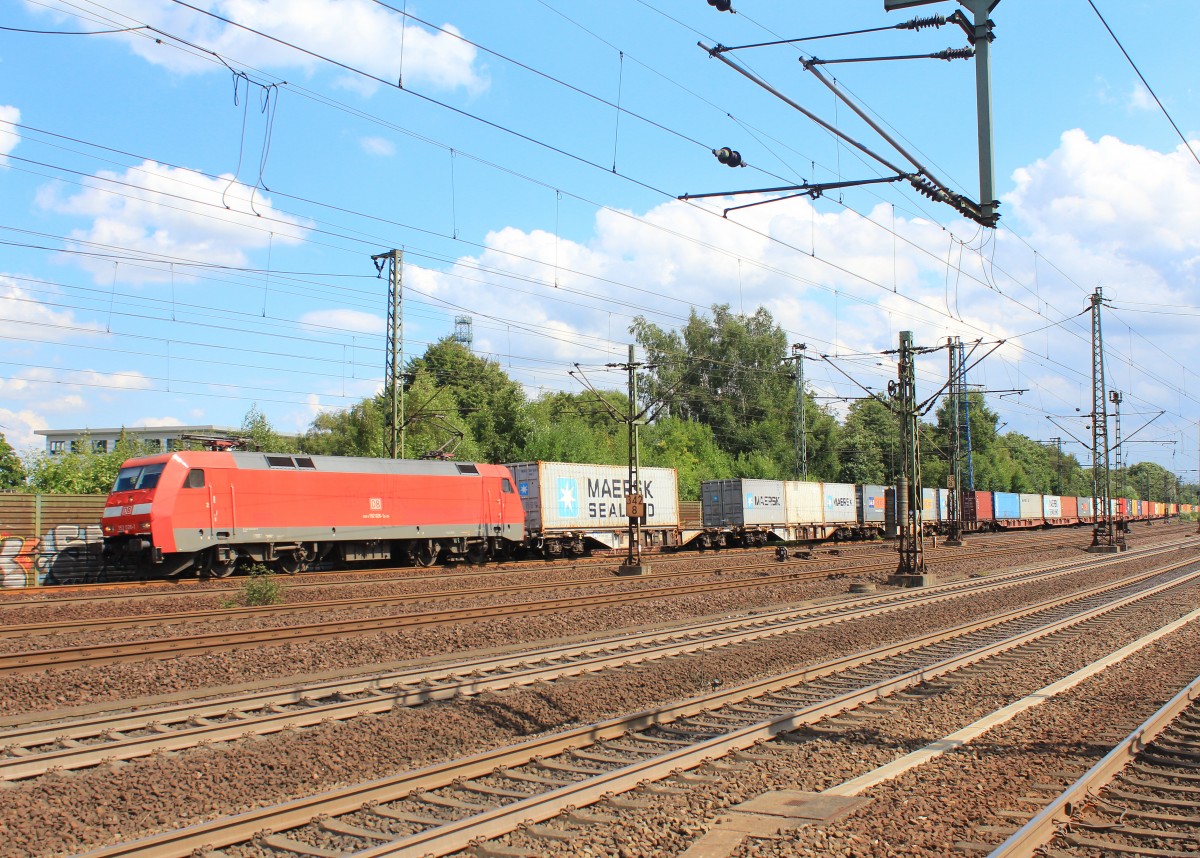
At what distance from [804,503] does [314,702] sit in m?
40.3

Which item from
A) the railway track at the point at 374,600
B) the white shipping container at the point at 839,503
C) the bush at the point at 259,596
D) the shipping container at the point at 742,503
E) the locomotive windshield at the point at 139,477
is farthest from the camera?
the white shipping container at the point at 839,503

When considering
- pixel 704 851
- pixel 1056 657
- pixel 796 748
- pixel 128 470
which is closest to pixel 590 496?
pixel 128 470

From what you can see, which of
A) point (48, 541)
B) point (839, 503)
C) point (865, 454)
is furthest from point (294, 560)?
point (865, 454)

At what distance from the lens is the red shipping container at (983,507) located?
198ft

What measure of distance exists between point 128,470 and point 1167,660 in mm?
22792

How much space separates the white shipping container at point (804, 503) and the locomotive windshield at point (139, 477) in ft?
99.7

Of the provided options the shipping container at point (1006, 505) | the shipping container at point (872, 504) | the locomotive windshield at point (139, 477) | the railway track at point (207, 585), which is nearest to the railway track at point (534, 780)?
the railway track at point (207, 585)

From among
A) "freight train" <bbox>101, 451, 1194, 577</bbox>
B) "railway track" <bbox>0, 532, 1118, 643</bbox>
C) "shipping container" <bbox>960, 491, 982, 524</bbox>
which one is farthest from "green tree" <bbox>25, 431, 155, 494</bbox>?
"shipping container" <bbox>960, 491, 982, 524</bbox>

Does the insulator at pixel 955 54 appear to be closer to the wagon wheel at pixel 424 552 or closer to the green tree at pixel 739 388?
the wagon wheel at pixel 424 552

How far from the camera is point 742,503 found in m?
43.2

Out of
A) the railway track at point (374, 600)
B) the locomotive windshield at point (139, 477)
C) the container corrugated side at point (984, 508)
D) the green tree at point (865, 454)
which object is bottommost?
the railway track at point (374, 600)

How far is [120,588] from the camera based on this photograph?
21.7 metres

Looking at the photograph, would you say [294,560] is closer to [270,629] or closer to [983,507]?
[270,629]

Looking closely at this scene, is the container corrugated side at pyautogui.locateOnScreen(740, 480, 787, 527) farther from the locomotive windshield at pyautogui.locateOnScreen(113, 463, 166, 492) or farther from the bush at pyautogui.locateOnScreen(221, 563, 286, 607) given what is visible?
the bush at pyautogui.locateOnScreen(221, 563, 286, 607)
